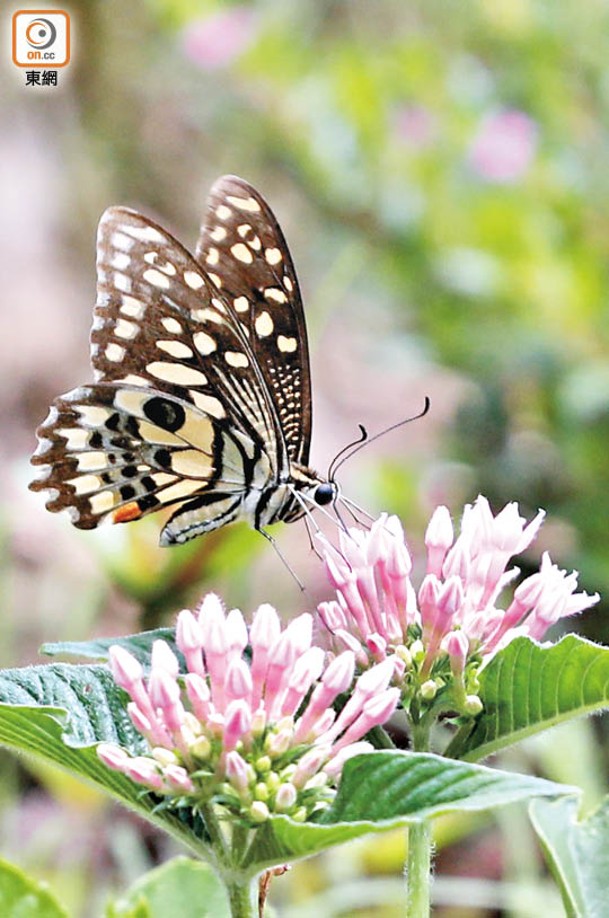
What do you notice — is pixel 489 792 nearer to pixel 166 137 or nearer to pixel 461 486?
pixel 461 486

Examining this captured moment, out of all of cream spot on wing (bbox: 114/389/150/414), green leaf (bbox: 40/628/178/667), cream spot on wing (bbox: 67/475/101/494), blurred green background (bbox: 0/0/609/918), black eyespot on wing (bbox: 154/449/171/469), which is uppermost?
blurred green background (bbox: 0/0/609/918)

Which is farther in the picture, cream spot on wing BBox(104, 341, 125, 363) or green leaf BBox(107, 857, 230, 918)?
cream spot on wing BBox(104, 341, 125, 363)

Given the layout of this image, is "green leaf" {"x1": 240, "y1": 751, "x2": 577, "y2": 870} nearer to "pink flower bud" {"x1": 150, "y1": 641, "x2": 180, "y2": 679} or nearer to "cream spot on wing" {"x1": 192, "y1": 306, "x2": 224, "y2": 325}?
"pink flower bud" {"x1": 150, "y1": 641, "x2": 180, "y2": 679}

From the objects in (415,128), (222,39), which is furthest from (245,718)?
(222,39)

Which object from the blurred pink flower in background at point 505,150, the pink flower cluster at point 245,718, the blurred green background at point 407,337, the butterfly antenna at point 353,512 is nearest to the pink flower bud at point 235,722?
the pink flower cluster at point 245,718

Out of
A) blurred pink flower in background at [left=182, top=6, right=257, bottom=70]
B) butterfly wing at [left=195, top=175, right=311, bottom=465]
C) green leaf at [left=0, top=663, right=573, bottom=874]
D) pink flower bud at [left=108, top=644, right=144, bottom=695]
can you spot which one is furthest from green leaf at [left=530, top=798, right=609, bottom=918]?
blurred pink flower in background at [left=182, top=6, right=257, bottom=70]
